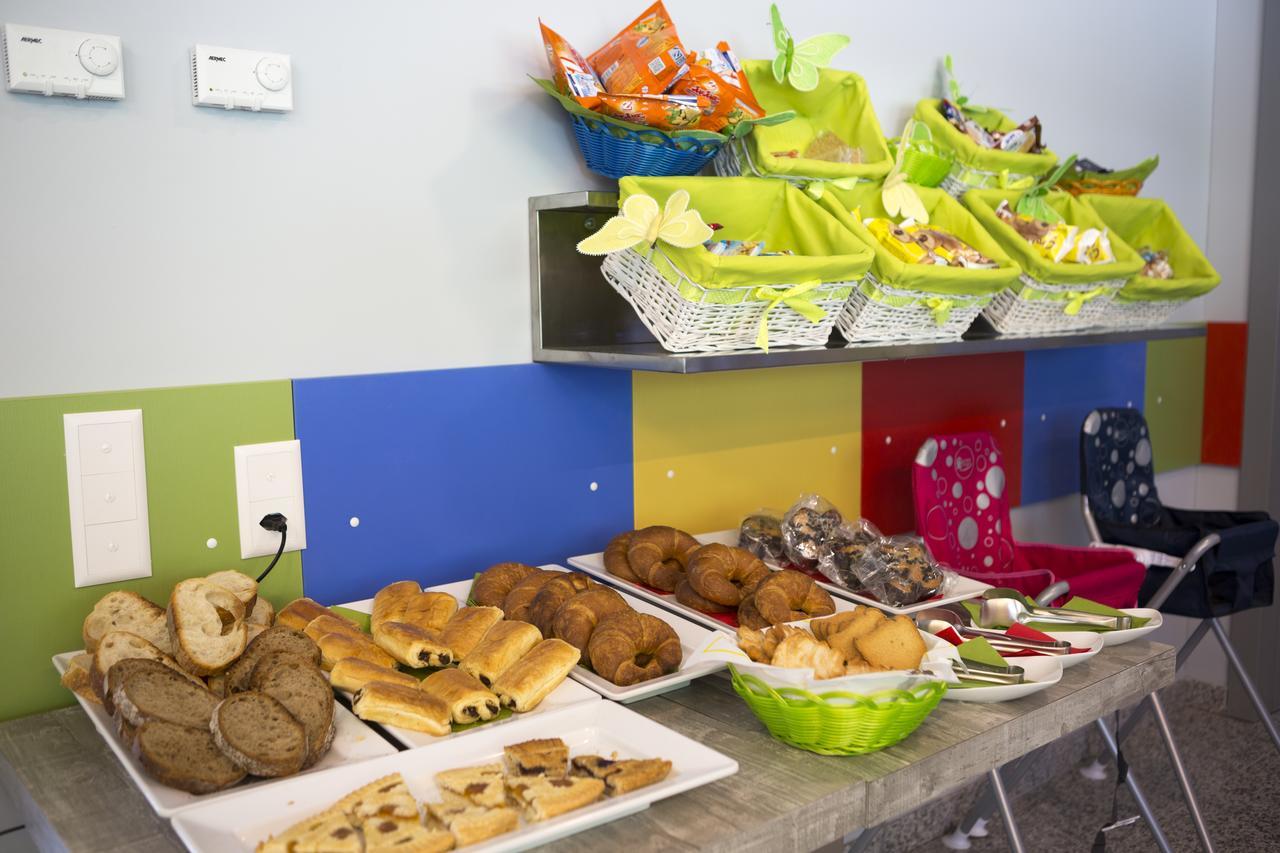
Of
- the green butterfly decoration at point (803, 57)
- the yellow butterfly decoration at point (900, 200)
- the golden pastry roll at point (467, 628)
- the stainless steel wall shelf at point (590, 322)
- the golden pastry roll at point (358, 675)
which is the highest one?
the green butterfly decoration at point (803, 57)

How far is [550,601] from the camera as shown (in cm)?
148

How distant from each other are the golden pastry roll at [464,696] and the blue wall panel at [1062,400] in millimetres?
1929

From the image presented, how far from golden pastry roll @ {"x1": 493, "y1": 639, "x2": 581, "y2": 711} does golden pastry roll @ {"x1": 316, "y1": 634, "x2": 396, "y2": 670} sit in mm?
162

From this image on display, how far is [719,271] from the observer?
1492mm

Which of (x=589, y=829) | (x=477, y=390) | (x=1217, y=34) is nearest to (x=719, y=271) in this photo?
(x=477, y=390)

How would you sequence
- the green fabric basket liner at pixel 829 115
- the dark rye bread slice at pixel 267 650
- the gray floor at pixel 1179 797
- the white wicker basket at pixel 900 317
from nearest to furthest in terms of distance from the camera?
1. the dark rye bread slice at pixel 267 650
2. the white wicker basket at pixel 900 317
3. the green fabric basket liner at pixel 829 115
4. the gray floor at pixel 1179 797

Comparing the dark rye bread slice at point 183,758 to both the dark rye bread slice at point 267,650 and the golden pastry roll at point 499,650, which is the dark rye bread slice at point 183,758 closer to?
the dark rye bread slice at point 267,650

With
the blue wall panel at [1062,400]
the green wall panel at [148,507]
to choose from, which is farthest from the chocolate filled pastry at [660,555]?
the blue wall panel at [1062,400]

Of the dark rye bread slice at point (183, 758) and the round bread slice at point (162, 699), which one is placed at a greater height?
the round bread slice at point (162, 699)

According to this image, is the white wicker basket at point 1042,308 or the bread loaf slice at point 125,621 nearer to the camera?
the bread loaf slice at point 125,621

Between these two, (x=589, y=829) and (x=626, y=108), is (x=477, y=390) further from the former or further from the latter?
(x=589, y=829)

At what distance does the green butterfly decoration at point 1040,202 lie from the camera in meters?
2.28

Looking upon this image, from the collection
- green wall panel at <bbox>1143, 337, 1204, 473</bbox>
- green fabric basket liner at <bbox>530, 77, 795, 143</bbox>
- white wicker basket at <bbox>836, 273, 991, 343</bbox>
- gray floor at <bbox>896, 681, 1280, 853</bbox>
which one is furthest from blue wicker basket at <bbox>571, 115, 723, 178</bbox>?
green wall panel at <bbox>1143, 337, 1204, 473</bbox>

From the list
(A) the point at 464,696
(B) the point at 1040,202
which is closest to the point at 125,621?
(A) the point at 464,696
